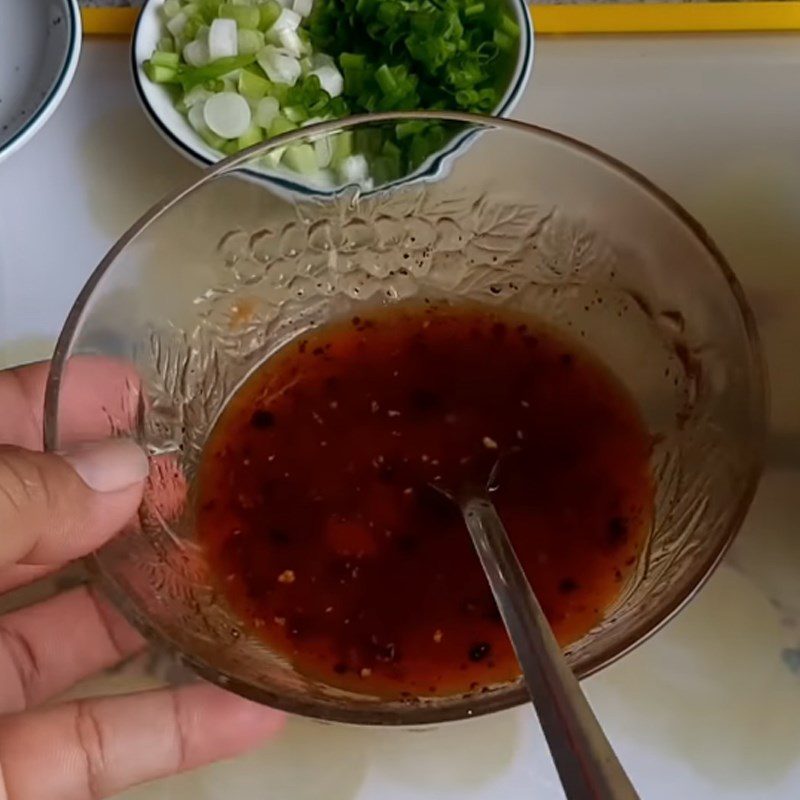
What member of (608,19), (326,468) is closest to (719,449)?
(326,468)

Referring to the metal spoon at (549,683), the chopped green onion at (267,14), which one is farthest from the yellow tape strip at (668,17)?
the metal spoon at (549,683)

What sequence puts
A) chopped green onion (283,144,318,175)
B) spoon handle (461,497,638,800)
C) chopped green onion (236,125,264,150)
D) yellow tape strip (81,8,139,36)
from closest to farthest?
spoon handle (461,497,638,800)
chopped green onion (283,144,318,175)
chopped green onion (236,125,264,150)
yellow tape strip (81,8,139,36)

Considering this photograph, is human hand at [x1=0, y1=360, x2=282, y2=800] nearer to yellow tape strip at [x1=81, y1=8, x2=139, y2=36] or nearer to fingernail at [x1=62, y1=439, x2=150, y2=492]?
fingernail at [x1=62, y1=439, x2=150, y2=492]

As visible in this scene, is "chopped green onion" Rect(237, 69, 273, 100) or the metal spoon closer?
the metal spoon

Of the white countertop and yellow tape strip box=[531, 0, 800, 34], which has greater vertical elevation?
yellow tape strip box=[531, 0, 800, 34]

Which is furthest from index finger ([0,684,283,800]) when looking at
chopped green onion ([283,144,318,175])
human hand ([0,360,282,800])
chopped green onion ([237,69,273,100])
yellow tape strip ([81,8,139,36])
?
yellow tape strip ([81,8,139,36])

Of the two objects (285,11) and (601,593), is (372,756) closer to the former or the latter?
(601,593)

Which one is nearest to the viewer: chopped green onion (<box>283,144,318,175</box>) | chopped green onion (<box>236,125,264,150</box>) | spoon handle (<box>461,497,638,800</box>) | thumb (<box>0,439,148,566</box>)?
spoon handle (<box>461,497,638,800</box>)

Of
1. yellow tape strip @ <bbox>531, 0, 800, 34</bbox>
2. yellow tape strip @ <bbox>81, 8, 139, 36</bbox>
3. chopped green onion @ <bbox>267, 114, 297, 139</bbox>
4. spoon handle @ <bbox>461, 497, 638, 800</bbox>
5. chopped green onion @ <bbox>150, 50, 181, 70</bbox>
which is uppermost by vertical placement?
yellow tape strip @ <bbox>531, 0, 800, 34</bbox>
